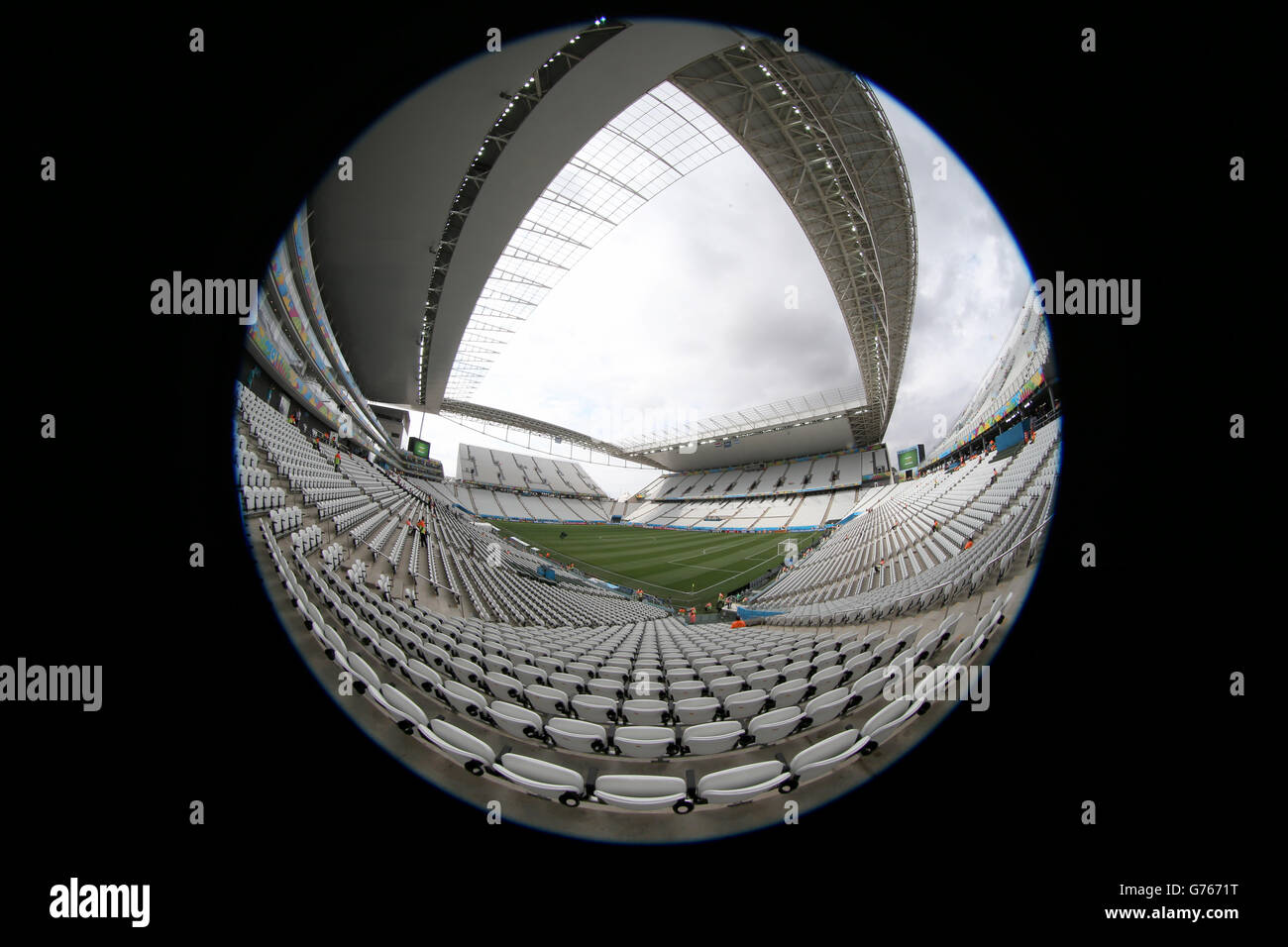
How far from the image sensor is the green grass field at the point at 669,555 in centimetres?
1680

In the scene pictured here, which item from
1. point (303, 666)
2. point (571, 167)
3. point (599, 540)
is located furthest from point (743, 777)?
point (599, 540)

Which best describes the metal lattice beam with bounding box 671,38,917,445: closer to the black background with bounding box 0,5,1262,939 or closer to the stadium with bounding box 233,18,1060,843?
the stadium with bounding box 233,18,1060,843

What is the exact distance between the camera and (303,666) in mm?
1896

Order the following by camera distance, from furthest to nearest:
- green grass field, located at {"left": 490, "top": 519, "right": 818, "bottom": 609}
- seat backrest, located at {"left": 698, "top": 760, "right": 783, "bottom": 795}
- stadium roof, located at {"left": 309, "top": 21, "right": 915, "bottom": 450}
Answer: green grass field, located at {"left": 490, "top": 519, "right": 818, "bottom": 609}, stadium roof, located at {"left": 309, "top": 21, "right": 915, "bottom": 450}, seat backrest, located at {"left": 698, "top": 760, "right": 783, "bottom": 795}

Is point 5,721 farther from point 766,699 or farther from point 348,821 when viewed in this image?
point 766,699

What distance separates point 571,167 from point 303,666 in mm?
14141

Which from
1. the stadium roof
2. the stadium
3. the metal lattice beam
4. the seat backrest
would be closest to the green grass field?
the stadium

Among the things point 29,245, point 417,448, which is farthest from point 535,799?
point 417,448

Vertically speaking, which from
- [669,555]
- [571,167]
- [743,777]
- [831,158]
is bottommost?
[669,555]

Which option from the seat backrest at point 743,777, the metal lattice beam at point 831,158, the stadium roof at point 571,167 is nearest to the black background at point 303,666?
the seat backrest at point 743,777

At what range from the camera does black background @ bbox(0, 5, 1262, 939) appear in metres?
1.37

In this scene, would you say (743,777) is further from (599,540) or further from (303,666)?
(599,540)

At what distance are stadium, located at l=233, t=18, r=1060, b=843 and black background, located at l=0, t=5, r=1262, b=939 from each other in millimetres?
227
